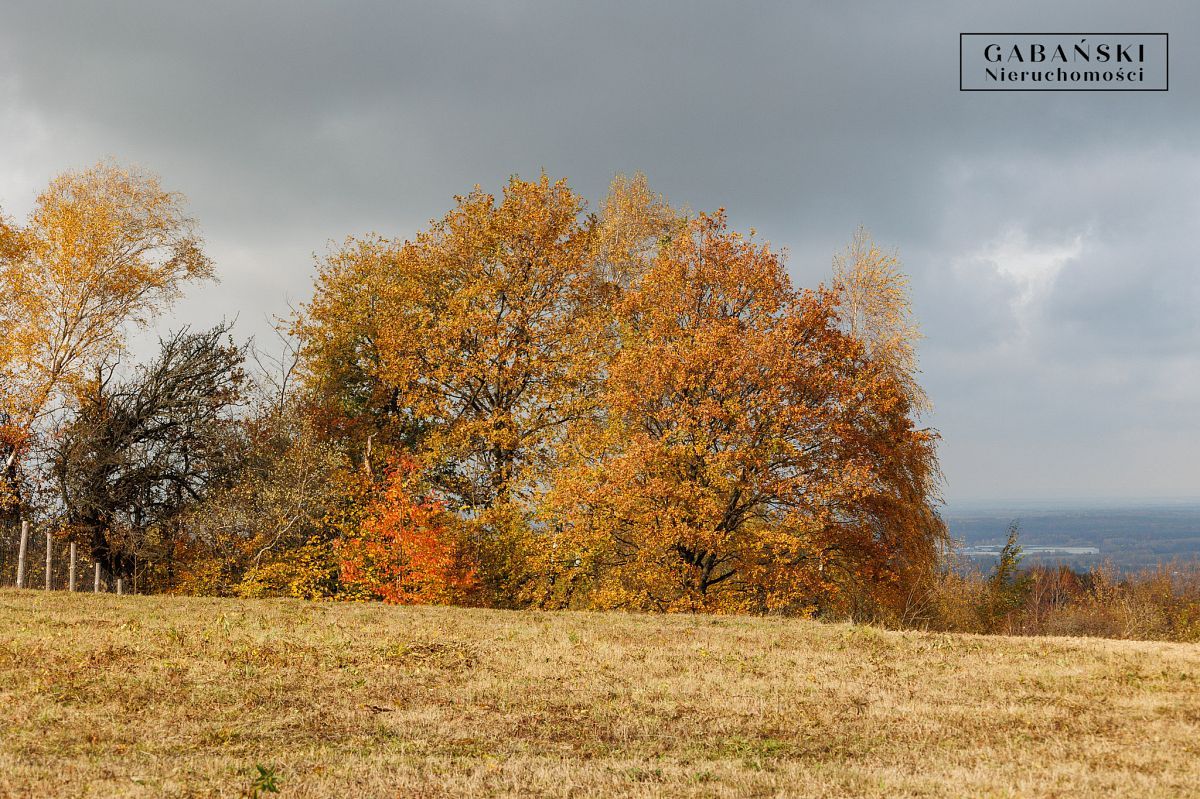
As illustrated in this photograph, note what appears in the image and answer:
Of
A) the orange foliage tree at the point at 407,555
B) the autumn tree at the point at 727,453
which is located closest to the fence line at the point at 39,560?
the orange foliage tree at the point at 407,555

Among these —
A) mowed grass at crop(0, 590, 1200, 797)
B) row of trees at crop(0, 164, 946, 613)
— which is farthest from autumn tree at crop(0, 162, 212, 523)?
mowed grass at crop(0, 590, 1200, 797)

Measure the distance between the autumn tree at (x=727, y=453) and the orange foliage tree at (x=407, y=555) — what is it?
14.1ft

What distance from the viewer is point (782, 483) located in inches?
1046

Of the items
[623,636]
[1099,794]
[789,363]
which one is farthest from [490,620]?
[1099,794]

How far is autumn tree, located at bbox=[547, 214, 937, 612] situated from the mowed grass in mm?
7530

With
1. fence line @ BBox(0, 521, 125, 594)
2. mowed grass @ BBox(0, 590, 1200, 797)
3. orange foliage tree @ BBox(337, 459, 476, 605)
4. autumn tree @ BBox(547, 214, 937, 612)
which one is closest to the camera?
mowed grass @ BBox(0, 590, 1200, 797)

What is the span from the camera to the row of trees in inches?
1078

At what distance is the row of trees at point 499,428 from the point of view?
27391mm

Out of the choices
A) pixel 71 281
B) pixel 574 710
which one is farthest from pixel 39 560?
pixel 574 710

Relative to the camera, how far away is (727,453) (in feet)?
86.3

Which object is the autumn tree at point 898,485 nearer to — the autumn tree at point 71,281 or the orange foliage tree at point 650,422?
the orange foliage tree at point 650,422

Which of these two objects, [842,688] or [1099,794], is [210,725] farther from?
[1099,794]

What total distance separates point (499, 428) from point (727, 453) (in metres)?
Result: 9.84

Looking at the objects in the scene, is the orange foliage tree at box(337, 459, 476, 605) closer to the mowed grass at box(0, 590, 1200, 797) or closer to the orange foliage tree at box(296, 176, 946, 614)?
the orange foliage tree at box(296, 176, 946, 614)
